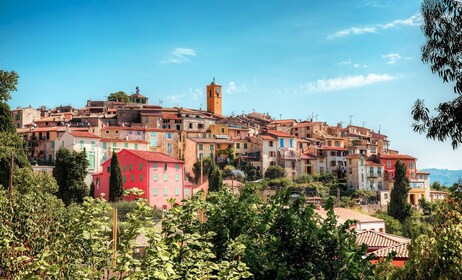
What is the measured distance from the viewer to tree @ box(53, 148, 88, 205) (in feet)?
165

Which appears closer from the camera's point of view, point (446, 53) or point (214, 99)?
point (446, 53)

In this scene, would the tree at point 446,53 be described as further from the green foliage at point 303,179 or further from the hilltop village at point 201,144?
the green foliage at point 303,179

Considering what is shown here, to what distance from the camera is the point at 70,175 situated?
52.0 metres

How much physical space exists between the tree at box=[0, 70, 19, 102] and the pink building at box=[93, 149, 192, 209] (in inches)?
732

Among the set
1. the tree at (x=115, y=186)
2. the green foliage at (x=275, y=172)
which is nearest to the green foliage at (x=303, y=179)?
the green foliage at (x=275, y=172)

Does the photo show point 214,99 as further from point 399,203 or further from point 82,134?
point 399,203

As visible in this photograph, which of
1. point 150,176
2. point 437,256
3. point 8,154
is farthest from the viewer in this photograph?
point 150,176

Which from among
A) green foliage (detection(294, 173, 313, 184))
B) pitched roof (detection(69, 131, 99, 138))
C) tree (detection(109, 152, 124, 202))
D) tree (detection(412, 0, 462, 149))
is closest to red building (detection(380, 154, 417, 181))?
green foliage (detection(294, 173, 313, 184))

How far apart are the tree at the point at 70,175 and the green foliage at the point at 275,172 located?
29.2m

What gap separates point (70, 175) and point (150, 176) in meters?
7.81

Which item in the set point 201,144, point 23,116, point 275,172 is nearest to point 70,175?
point 201,144

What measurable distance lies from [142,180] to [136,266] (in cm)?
5055

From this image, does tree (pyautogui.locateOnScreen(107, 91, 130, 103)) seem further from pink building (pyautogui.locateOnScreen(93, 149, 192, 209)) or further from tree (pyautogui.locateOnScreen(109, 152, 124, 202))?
tree (pyautogui.locateOnScreen(109, 152, 124, 202))

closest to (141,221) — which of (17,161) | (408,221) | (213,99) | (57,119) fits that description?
(17,161)
